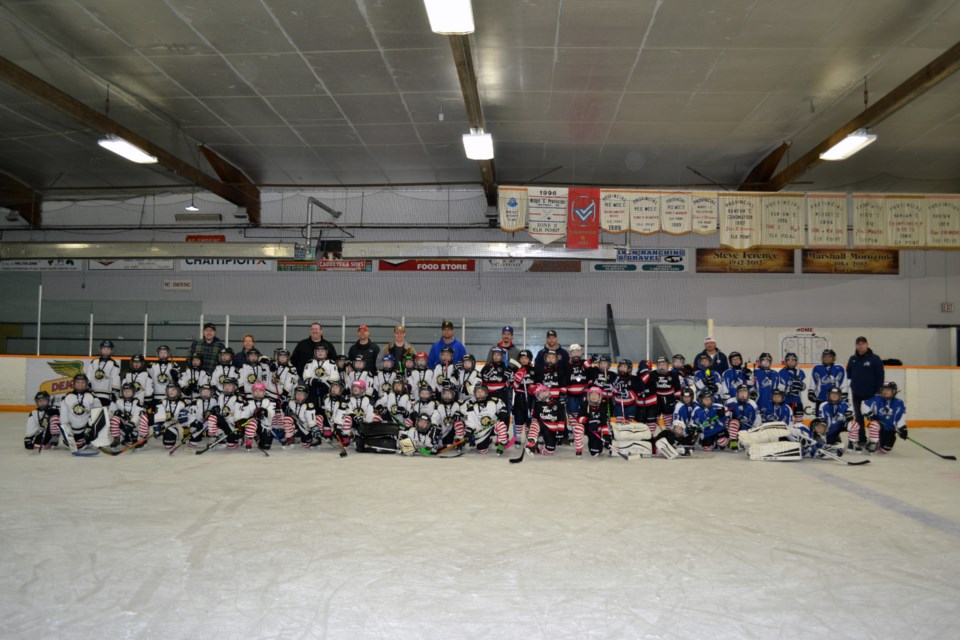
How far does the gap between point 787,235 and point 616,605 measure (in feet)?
29.7

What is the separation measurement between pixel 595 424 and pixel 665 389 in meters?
1.25

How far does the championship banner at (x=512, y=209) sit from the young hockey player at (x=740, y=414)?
169 inches

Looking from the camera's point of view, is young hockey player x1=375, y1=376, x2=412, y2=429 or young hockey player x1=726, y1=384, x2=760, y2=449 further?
young hockey player x1=726, y1=384, x2=760, y2=449

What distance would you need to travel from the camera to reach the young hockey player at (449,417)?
773cm

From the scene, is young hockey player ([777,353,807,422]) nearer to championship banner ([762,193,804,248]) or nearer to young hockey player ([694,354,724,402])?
young hockey player ([694,354,724,402])

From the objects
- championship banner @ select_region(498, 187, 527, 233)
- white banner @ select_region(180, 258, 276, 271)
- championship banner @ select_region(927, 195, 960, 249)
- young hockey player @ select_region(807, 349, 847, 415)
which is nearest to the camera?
young hockey player @ select_region(807, 349, 847, 415)

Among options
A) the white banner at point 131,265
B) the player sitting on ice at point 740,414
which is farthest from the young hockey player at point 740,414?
the white banner at point 131,265

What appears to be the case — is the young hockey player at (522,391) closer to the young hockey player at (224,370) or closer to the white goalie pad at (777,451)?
the white goalie pad at (777,451)

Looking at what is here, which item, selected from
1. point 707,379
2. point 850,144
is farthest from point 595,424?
point 850,144

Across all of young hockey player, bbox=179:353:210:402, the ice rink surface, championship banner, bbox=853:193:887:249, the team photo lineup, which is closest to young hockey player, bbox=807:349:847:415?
the team photo lineup

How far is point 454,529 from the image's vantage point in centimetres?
425

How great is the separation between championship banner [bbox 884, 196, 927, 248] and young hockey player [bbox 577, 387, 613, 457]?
6285 mm

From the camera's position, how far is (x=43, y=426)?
7531 millimetres

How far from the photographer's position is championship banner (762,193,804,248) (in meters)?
10.4
